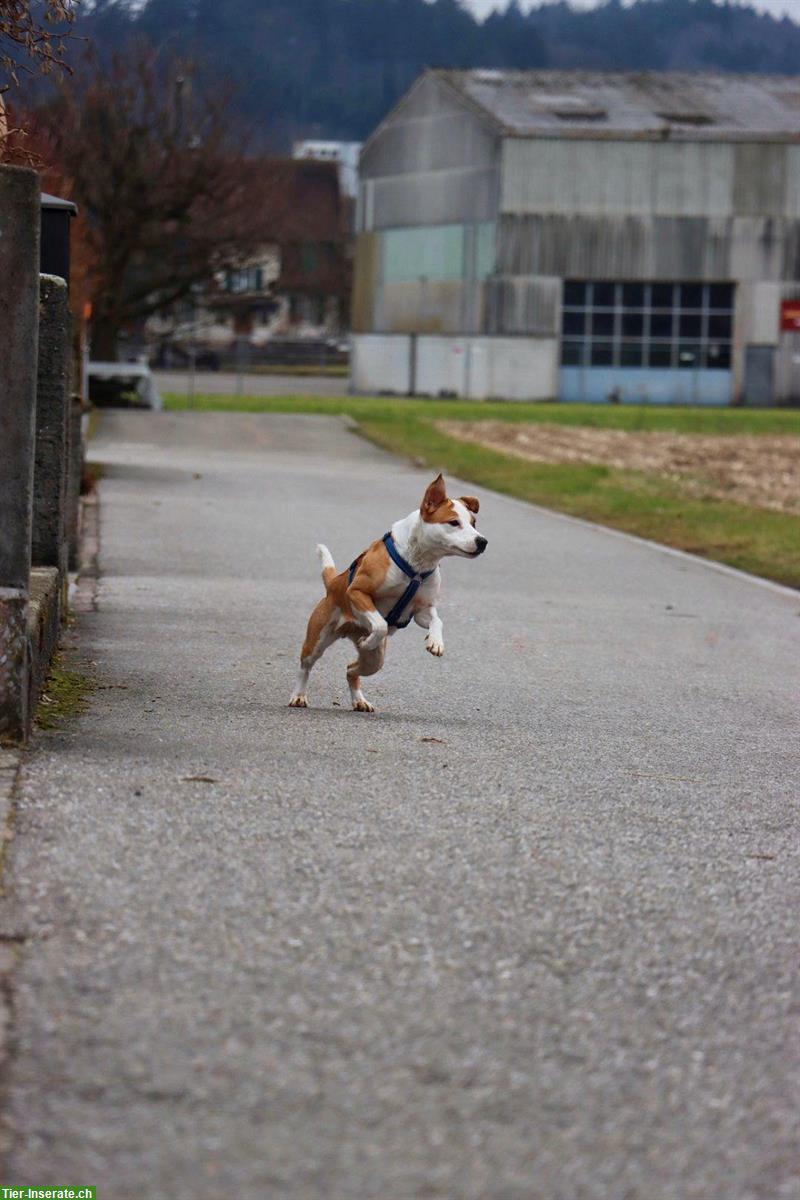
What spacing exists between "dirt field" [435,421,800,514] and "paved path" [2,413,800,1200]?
16.1m

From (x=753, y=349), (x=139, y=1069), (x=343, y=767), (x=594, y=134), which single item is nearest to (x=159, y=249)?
(x=594, y=134)

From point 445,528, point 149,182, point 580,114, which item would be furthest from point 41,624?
point 580,114

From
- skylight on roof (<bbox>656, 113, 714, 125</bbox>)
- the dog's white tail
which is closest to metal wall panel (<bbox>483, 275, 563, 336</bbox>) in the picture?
skylight on roof (<bbox>656, 113, 714, 125</bbox>)

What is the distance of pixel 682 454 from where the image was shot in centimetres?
3753

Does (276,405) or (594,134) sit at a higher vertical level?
(594,134)

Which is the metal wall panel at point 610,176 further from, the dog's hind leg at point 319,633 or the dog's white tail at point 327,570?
the dog's hind leg at point 319,633

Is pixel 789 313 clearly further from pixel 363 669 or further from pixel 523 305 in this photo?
pixel 363 669

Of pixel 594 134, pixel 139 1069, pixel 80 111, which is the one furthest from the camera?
pixel 594 134

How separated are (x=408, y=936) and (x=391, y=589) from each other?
151 inches

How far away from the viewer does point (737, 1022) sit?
15.6 ft

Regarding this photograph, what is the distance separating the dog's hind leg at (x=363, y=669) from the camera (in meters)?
8.89

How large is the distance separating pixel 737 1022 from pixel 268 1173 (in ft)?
4.79

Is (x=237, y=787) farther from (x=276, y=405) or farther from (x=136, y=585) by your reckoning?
(x=276, y=405)

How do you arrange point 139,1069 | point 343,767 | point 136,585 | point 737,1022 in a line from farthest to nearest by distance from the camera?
1. point 136,585
2. point 343,767
3. point 737,1022
4. point 139,1069
